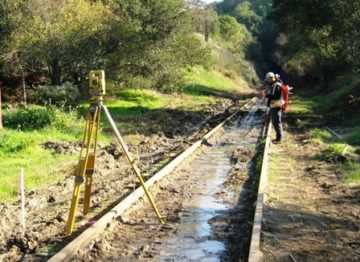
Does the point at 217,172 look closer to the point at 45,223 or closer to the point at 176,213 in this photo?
the point at 176,213

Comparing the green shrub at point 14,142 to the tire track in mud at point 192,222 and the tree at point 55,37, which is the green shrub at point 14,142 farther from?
the tree at point 55,37

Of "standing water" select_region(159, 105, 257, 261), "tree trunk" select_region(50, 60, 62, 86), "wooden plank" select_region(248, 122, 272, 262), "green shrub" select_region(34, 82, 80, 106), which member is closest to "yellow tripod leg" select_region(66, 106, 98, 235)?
"standing water" select_region(159, 105, 257, 261)

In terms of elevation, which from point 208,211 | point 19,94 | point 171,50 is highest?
point 171,50

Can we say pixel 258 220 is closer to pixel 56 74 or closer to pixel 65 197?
pixel 65 197

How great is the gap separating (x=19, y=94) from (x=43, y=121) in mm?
9225

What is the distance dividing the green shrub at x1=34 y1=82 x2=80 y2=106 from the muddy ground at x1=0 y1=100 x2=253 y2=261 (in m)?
5.04

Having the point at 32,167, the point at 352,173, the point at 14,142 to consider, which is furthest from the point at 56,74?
the point at 352,173

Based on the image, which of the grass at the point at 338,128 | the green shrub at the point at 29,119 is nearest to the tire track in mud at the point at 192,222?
the grass at the point at 338,128

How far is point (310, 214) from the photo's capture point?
28.8 ft

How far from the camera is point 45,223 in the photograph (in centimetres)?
827

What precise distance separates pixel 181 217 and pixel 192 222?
31 cm

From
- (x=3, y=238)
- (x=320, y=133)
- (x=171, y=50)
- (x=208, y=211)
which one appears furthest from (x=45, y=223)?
(x=171, y=50)

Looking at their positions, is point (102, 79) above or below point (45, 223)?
above

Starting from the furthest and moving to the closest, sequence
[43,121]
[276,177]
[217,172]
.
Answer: [43,121]
[217,172]
[276,177]
